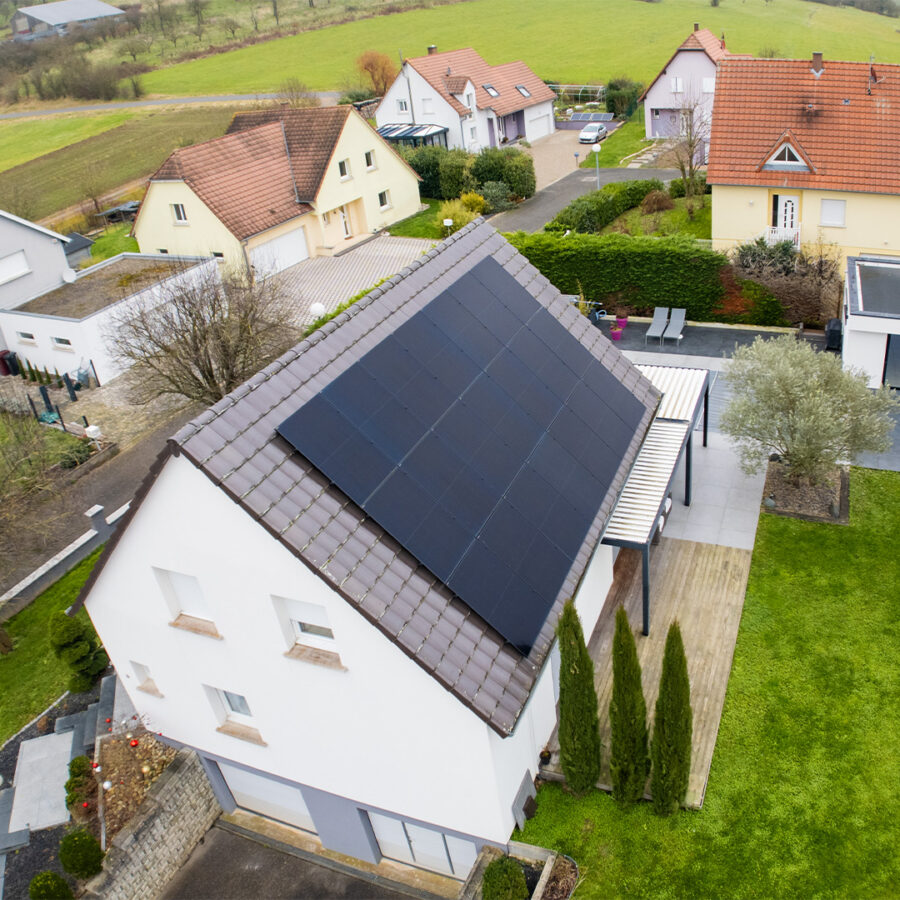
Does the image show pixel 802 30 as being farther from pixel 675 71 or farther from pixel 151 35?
pixel 151 35

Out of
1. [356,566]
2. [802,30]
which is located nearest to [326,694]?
[356,566]

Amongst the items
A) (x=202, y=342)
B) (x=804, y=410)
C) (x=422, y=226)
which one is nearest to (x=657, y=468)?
(x=804, y=410)

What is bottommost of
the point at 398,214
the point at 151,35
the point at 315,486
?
the point at 398,214

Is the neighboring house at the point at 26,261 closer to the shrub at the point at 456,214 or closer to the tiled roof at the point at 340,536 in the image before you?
the shrub at the point at 456,214

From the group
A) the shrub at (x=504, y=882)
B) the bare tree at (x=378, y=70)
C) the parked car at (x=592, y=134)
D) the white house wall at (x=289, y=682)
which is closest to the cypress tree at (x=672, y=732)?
the white house wall at (x=289, y=682)

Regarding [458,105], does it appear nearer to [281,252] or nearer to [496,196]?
[496,196]

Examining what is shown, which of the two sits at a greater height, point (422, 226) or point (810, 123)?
point (810, 123)
